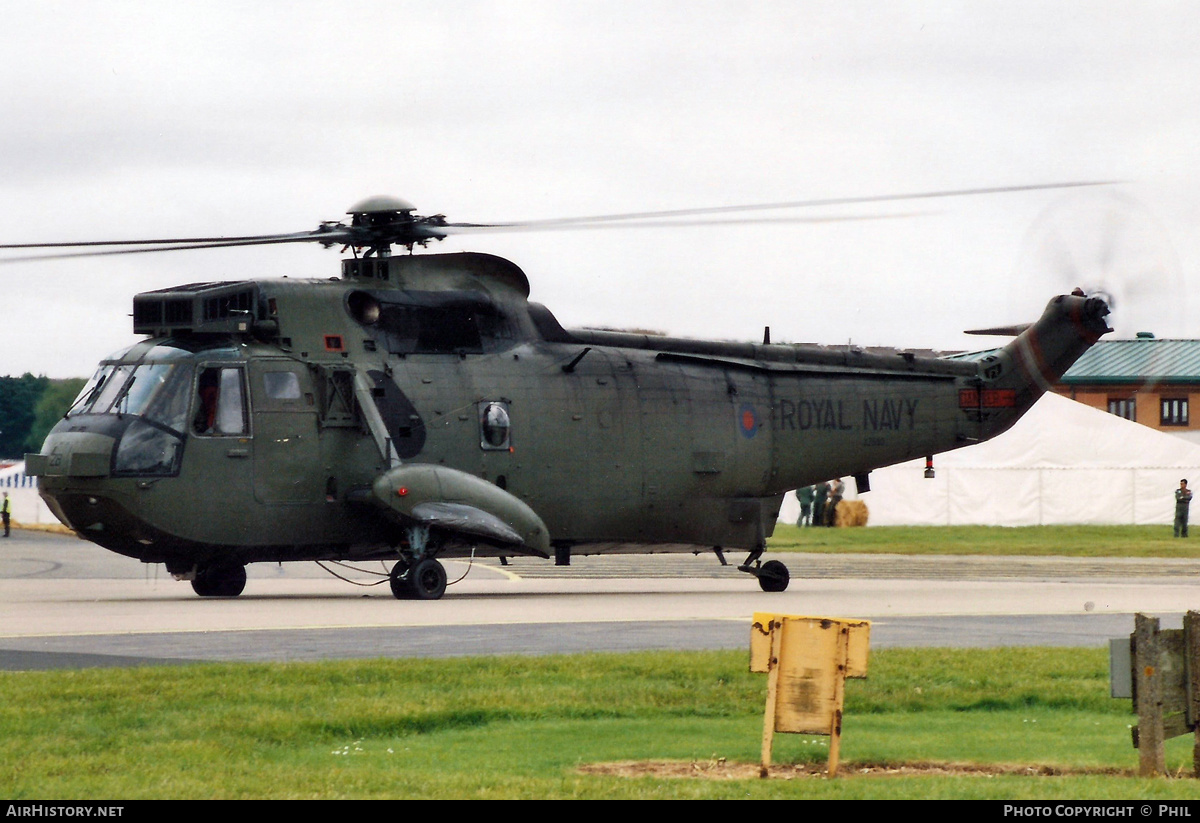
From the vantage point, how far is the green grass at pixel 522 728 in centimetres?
954

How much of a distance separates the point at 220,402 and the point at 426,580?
13.0ft

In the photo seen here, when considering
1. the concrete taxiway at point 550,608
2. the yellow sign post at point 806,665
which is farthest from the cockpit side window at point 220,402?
the yellow sign post at point 806,665

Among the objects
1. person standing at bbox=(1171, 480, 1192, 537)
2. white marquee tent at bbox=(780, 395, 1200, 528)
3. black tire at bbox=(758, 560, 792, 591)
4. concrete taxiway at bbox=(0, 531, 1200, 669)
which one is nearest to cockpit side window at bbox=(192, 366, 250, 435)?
concrete taxiway at bbox=(0, 531, 1200, 669)

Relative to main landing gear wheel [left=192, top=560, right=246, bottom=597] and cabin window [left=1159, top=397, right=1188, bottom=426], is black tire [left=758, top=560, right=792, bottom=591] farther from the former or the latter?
cabin window [left=1159, top=397, right=1188, bottom=426]

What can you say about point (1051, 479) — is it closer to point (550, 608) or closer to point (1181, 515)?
point (1181, 515)

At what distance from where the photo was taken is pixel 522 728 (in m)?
11.9

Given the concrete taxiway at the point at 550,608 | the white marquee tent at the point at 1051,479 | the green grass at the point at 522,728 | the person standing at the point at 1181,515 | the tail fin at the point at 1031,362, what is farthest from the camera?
the white marquee tent at the point at 1051,479

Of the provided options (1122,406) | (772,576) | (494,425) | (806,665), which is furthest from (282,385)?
(1122,406)

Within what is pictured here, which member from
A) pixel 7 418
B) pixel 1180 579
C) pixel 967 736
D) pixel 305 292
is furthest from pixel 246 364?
pixel 7 418

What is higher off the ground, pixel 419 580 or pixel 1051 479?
pixel 1051 479

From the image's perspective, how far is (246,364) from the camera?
78.1ft

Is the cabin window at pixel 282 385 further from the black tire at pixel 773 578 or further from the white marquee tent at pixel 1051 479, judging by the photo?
the white marquee tent at pixel 1051 479

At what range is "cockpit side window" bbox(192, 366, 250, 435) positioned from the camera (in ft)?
76.6
